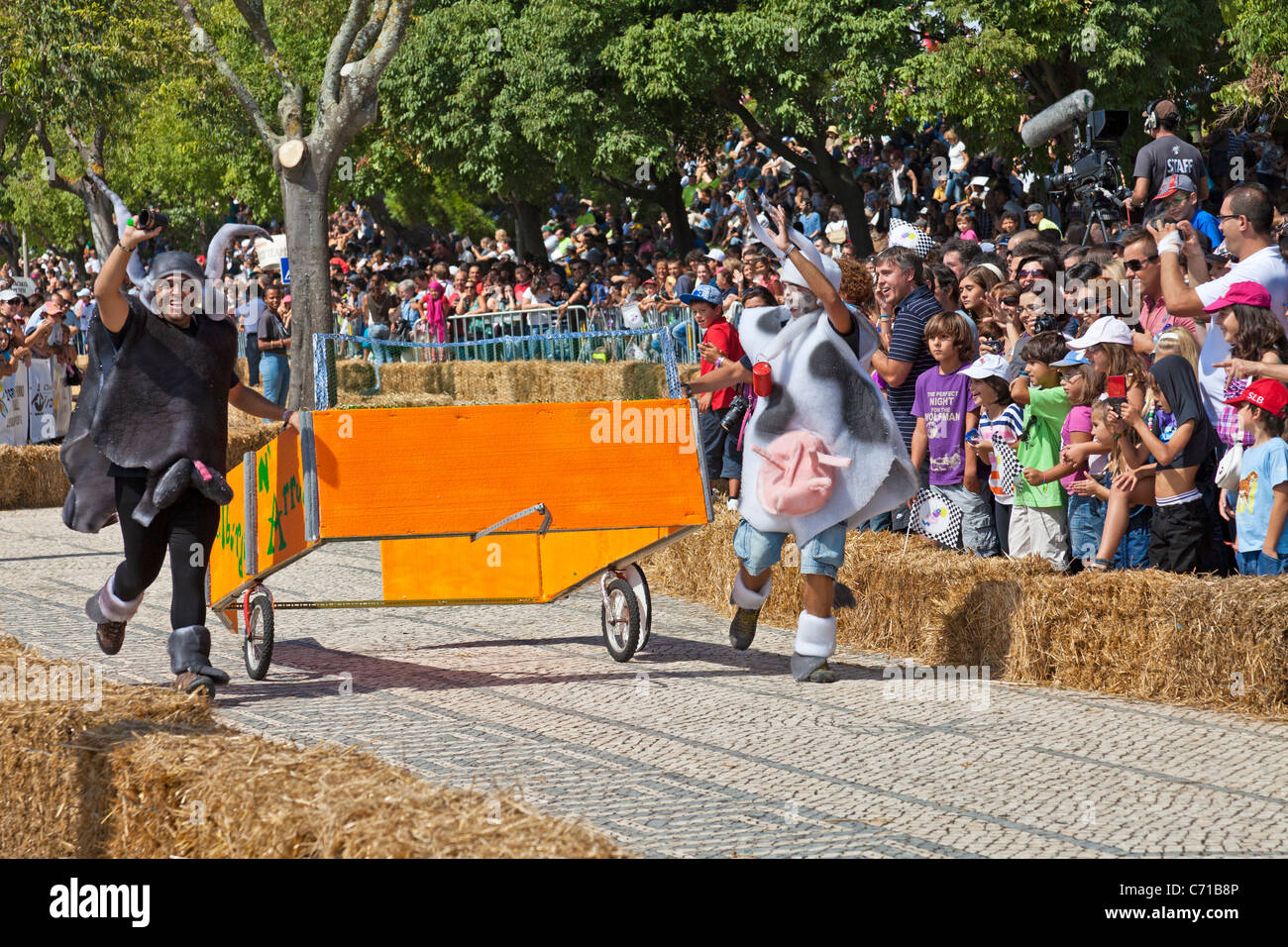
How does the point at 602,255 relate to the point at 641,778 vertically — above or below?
above

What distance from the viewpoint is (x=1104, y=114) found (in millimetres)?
13656

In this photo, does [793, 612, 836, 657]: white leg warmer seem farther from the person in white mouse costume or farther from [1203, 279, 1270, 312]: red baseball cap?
[1203, 279, 1270, 312]: red baseball cap

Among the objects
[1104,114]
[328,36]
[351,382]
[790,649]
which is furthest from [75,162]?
[790,649]

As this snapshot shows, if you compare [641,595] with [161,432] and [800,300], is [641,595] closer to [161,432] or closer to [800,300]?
[800,300]

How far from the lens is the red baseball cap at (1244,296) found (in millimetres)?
7789

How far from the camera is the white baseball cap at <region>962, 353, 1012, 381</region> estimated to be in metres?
8.84

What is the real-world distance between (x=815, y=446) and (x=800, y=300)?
714 millimetres

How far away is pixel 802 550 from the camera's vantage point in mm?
7711

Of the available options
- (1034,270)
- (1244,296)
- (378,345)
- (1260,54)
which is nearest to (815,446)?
(1244,296)

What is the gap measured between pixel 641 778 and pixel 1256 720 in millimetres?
2636

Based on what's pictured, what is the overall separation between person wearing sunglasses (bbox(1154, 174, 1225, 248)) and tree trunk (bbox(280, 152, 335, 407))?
12.6 meters

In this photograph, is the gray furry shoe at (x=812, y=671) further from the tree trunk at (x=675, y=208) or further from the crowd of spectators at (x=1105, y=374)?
the tree trunk at (x=675, y=208)
